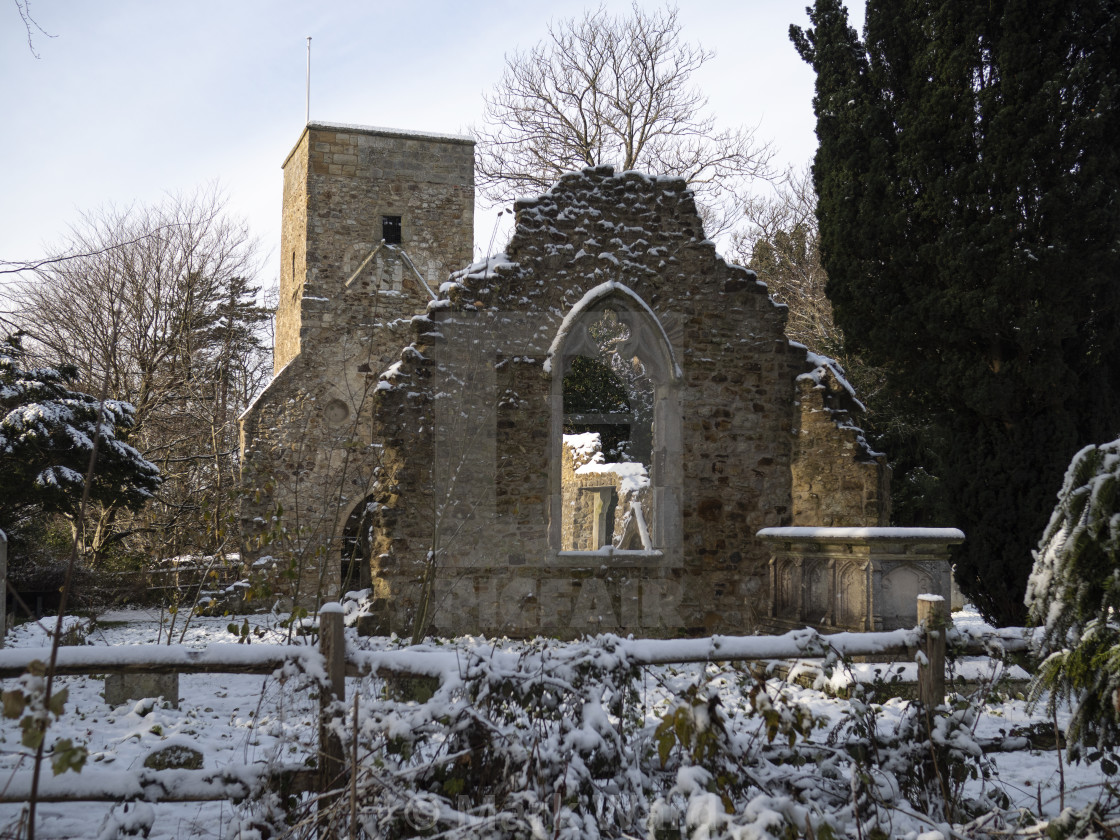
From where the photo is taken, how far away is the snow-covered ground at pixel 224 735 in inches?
114

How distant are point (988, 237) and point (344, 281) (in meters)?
9.47

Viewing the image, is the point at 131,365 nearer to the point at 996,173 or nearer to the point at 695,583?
the point at 695,583

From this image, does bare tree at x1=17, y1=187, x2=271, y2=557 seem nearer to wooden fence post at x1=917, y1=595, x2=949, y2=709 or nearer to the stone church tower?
the stone church tower

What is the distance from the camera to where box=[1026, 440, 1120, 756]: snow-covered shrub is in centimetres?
274

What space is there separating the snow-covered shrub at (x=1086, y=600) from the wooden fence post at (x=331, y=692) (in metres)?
2.33

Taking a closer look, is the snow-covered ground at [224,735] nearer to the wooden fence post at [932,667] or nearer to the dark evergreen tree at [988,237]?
the wooden fence post at [932,667]

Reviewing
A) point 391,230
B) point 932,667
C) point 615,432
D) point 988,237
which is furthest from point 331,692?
point 615,432

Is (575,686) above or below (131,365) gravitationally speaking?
below

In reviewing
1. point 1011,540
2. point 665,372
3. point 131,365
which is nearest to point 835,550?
point 665,372

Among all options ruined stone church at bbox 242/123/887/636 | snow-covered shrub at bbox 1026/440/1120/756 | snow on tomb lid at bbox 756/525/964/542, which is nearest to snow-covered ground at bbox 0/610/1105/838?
snow-covered shrub at bbox 1026/440/1120/756

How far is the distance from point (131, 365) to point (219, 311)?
2.66 meters

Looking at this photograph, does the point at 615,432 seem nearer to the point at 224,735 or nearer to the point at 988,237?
the point at 988,237

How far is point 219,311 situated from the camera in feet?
59.2

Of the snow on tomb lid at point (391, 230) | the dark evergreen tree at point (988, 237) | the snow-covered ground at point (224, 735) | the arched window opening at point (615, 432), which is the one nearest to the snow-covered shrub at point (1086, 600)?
the snow-covered ground at point (224, 735)
